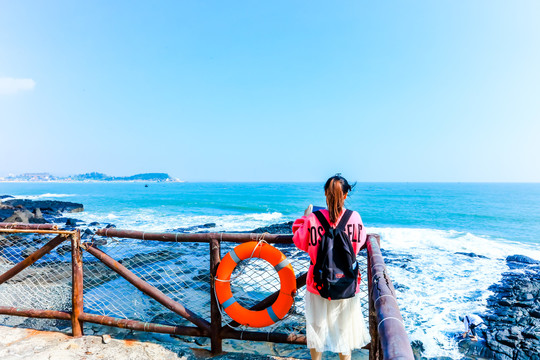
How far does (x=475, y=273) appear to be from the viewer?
34.6 feet

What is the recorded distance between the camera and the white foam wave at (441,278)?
6047mm

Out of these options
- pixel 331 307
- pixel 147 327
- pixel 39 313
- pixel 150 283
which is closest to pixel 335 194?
pixel 331 307

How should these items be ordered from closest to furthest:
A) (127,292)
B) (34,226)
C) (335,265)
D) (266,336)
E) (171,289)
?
(335,265) → (266,336) → (34,226) → (127,292) → (171,289)

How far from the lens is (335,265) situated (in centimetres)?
191

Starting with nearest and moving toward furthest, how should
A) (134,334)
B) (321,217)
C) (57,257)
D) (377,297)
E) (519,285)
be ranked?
(377,297), (321,217), (134,334), (519,285), (57,257)

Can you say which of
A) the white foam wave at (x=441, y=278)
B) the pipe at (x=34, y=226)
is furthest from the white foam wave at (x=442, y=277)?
the pipe at (x=34, y=226)

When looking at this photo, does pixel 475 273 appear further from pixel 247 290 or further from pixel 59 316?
pixel 59 316

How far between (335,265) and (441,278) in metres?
9.95

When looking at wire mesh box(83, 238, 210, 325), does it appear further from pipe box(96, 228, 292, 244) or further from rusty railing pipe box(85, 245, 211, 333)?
pipe box(96, 228, 292, 244)

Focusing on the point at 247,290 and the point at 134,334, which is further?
the point at 247,290

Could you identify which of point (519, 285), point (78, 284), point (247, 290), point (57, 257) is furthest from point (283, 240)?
point (57, 257)

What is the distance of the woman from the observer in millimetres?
1988

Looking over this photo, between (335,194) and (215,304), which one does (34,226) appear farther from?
(335,194)

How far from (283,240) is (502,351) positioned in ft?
18.5
